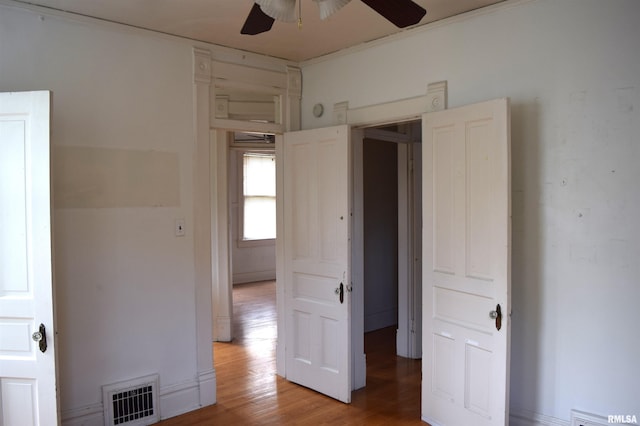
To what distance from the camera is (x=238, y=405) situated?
147 inches

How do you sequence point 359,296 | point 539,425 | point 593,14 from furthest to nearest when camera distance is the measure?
point 359,296, point 539,425, point 593,14

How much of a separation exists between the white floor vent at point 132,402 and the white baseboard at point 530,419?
246 centimetres

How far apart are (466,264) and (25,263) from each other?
2563mm

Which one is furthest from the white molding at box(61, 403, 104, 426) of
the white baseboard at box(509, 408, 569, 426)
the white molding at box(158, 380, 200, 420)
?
the white baseboard at box(509, 408, 569, 426)

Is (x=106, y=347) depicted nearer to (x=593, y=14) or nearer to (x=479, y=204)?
(x=479, y=204)

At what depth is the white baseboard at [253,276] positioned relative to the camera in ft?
29.6

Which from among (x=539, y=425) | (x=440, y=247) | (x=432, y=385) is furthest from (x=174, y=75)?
(x=539, y=425)

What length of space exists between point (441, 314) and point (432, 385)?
51cm

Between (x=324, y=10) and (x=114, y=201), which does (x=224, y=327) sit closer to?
(x=114, y=201)

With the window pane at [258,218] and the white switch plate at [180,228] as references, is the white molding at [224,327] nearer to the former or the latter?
the white switch plate at [180,228]

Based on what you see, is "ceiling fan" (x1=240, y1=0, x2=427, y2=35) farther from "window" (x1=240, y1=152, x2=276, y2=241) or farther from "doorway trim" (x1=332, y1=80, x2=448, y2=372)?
"window" (x1=240, y1=152, x2=276, y2=241)

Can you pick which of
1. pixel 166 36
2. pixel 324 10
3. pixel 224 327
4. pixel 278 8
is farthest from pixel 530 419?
pixel 166 36

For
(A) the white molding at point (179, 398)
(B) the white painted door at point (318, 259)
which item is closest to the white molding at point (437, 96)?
(B) the white painted door at point (318, 259)

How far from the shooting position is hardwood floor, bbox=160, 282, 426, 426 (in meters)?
3.51
